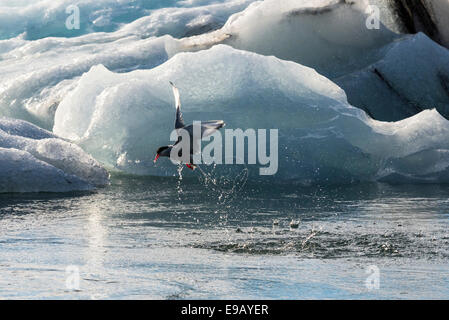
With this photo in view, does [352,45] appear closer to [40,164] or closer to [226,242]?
[40,164]

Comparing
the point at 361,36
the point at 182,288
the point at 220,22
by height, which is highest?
the point at 220,22

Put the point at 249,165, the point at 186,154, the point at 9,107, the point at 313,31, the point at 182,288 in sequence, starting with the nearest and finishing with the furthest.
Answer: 1. the point at 182,288
2. the point at 186,154
3. the point at 249,165
4. the point at 313,31
5. the point at 9,107

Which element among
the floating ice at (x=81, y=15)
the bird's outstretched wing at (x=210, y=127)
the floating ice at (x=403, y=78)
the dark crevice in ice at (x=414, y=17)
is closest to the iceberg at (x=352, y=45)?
the floating ice at (x=403, y=78)

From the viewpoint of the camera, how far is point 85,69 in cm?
1288

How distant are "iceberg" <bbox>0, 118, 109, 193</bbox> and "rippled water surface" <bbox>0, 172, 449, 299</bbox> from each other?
1.01ft

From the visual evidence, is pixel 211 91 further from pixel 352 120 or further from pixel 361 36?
pixel 361 36

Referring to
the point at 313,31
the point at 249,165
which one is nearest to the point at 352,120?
the point at 249,165

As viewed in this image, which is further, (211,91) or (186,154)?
(211,91)

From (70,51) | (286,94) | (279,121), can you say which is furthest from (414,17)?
(70,51)

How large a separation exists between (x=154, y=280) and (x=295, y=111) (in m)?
4.92

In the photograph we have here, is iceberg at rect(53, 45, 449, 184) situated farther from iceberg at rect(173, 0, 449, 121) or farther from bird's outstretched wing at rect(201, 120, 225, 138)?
bird's outstretched wing at rect(201, 120, 225, 138)

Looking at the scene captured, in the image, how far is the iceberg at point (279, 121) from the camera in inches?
340

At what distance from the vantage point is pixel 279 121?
28.6ft

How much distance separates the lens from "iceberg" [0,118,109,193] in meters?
7.76
